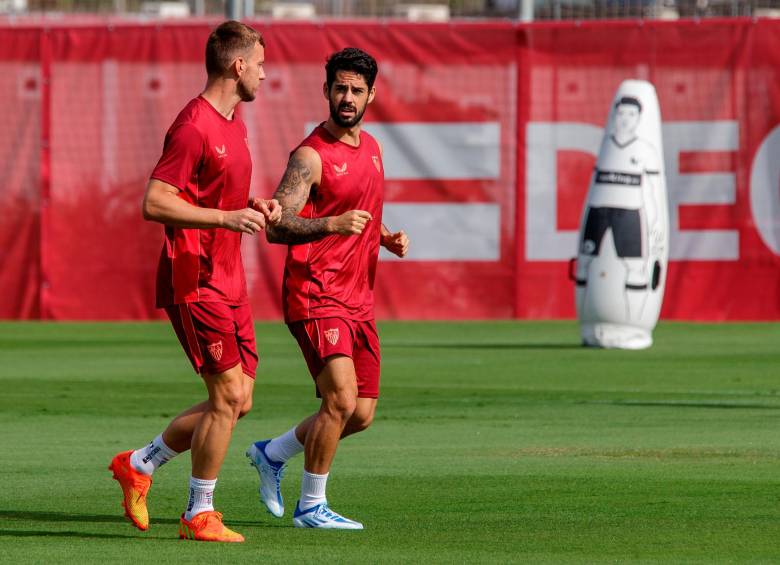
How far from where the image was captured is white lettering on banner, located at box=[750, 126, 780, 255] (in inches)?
885

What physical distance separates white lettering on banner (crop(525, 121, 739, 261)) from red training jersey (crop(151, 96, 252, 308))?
14912mm

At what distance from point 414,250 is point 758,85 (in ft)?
16.3

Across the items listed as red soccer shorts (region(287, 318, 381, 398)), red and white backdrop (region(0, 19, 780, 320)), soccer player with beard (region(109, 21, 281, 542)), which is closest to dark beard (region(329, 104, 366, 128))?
soccer player with beard (region(109, 21, 281, 542))

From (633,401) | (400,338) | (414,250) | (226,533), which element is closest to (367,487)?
(226,533)

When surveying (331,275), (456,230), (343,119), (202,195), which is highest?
(343,119)

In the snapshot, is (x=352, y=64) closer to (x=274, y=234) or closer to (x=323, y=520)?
(x=274, y=234)

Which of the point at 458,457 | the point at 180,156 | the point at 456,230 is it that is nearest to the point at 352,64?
the point at 180,156

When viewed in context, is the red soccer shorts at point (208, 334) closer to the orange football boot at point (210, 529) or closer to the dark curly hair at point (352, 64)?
the orange football boot at point (210, 529)

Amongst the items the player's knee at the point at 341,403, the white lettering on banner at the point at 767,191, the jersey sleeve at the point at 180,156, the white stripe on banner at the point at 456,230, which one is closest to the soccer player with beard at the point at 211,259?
the jersey sleeve at the point at 180,156

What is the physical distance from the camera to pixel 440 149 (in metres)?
23.2

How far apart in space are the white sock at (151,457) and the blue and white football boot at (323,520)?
68 centimetres

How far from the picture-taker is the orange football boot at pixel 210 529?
25.7ft

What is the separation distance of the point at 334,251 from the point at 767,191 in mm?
15042

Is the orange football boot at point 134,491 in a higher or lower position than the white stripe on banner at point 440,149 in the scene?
lower
